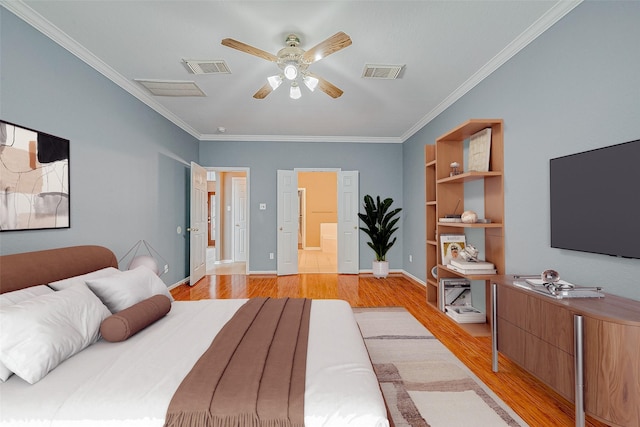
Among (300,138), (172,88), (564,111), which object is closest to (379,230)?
(300,138)

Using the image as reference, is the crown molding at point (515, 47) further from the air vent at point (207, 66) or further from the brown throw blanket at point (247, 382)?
the brown throw blanket at point (247, 382)

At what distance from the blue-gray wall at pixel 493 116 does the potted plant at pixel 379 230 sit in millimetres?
1540

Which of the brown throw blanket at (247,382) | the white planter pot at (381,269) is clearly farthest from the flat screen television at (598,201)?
the white planter pot at (381,269)

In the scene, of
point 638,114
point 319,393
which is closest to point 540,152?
point 638,114

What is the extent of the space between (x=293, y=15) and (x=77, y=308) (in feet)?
8.05

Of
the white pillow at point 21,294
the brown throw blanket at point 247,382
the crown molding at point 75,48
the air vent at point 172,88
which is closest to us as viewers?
the brown throw blanket at point 247,382

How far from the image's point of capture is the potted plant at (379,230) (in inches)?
219

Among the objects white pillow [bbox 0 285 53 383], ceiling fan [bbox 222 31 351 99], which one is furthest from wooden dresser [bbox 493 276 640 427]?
white pillow [bbox 0 285 53 383]

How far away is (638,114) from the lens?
172cm

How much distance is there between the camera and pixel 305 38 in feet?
8.48

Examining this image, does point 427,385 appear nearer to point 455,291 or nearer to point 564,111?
point 455,291

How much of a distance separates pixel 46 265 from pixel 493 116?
405 centimetres

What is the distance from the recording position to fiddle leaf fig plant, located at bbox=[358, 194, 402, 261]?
219 inches

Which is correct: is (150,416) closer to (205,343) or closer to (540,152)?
(205,343)
